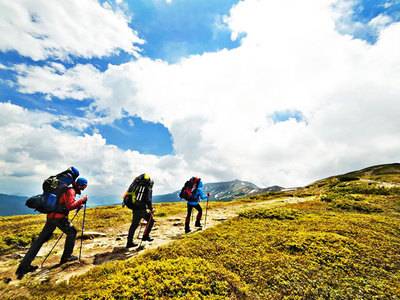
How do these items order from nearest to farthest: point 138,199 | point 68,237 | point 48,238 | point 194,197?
point 48,238 → point 68,237 → point 138,199 → point 194,197

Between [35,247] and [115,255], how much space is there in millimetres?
3398

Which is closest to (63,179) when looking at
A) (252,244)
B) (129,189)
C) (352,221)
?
(129,189)

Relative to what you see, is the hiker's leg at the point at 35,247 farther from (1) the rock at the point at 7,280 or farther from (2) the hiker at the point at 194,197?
(2) the hiker at the point at 194,197

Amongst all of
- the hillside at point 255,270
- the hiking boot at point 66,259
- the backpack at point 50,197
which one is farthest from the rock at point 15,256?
the backpack at point 50,197

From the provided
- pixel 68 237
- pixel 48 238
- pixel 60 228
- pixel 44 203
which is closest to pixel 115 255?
pixel 68 237

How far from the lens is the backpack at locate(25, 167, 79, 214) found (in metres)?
10.3

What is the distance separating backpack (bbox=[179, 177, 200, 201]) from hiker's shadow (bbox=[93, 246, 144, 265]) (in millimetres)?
4628

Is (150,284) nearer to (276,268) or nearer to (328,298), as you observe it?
(276,268)

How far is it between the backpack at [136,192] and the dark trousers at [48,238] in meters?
2.91

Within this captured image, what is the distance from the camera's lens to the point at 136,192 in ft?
43.4

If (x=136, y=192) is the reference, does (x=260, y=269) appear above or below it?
below

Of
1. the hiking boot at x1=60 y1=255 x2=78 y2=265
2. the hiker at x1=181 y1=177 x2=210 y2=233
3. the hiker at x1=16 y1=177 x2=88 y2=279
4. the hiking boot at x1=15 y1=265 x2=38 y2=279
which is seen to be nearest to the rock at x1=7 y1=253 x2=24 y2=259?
the hiker at x1=16 y1=177 x2=88 y2=279

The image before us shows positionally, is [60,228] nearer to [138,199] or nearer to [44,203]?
[44,203]

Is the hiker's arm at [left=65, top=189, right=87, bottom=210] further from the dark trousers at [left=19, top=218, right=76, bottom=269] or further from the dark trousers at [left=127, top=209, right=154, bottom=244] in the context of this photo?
the dark trousers at [left=127, top=209, right=154, bottom=244]
